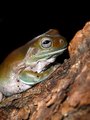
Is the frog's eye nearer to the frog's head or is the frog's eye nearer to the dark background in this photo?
the frog's head

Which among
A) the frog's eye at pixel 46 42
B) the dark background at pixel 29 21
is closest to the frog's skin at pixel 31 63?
the frog's eye at pixel 46 42

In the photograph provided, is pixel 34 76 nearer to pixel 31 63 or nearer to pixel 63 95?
pixel 31 63

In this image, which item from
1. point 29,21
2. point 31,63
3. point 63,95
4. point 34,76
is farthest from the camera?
point 29,21

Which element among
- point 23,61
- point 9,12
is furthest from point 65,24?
point 23,61

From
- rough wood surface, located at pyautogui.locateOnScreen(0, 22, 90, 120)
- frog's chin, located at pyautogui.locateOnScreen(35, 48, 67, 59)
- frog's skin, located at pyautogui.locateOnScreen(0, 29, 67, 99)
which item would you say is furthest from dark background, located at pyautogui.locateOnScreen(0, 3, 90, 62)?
rough wood surface, located at pyautogui.locateOnScreen(0, 22, 90, 120)

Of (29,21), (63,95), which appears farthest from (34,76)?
(29,21)

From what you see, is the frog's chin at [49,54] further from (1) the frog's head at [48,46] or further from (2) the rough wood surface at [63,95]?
(2) the rough wood surface at [63,95]
